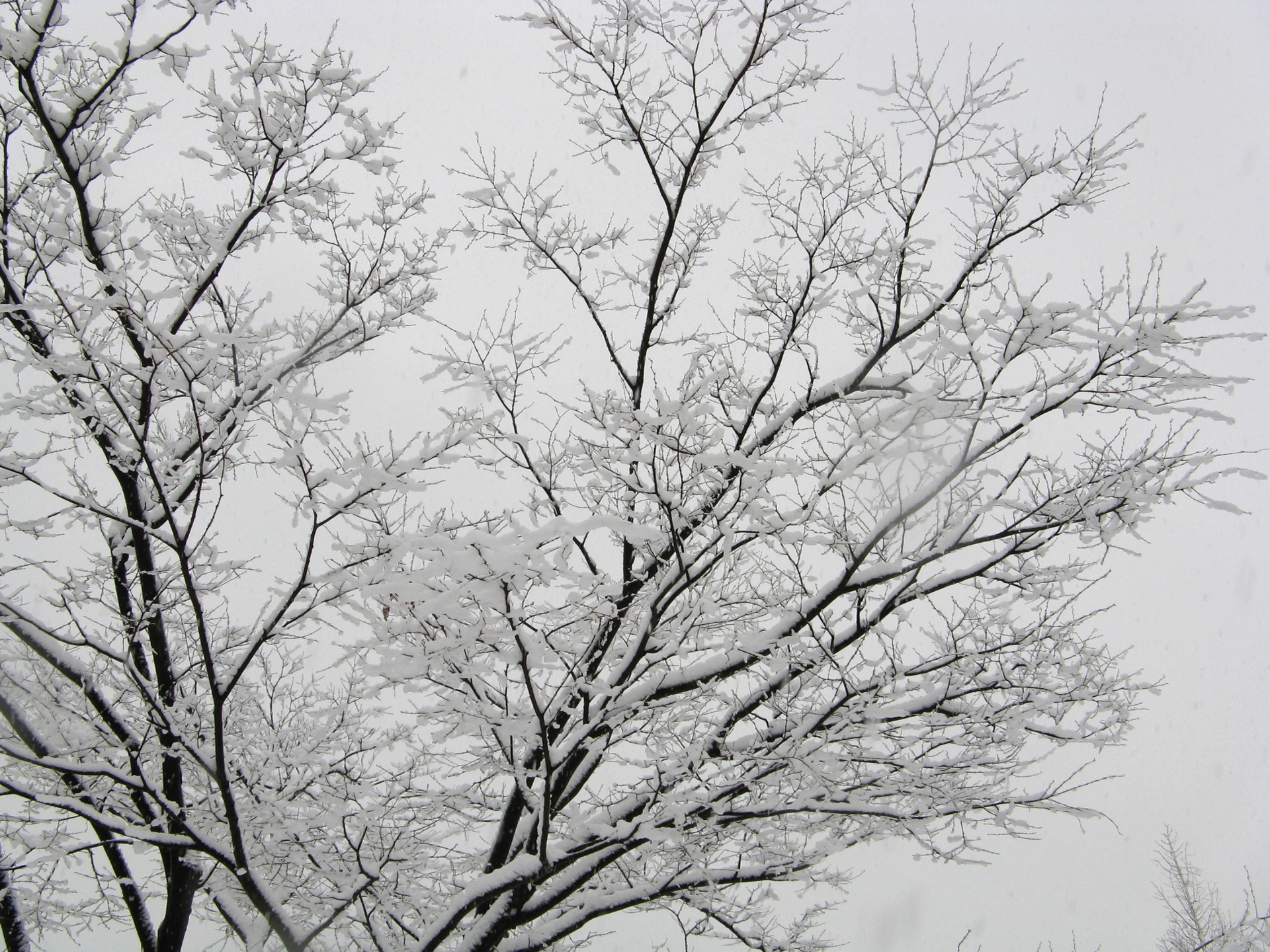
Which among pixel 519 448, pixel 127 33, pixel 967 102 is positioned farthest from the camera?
pixel 519 448

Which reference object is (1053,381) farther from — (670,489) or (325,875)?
(325,875)

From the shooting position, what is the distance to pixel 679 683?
4.32 m

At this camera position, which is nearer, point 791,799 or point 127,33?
point 127,33

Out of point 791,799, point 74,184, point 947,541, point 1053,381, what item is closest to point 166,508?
point 74,184

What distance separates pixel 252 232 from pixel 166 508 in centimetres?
278

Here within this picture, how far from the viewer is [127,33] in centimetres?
367

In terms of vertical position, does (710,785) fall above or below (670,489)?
below

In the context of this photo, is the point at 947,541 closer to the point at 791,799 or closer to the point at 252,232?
the point at 791,799

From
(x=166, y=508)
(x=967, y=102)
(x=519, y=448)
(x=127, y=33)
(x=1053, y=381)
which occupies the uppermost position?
(x=127, y=33)

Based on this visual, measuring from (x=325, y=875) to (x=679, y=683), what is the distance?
251 cm

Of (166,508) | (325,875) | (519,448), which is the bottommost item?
(325,875)

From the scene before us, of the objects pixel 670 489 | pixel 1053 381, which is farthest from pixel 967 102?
pixel 670 489

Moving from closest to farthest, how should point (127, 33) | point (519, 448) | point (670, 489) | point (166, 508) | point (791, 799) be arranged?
point (166, 508) → point (127, 33) → point (670, 489) → point (791, 799) → point (519, 448)

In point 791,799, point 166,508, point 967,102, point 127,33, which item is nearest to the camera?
point 166,508
